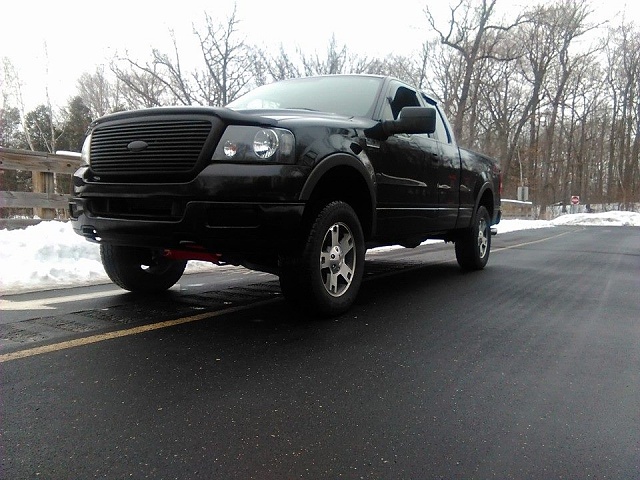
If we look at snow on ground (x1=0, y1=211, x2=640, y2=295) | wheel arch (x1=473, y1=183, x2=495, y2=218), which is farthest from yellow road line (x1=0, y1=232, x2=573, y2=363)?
wheel arch (x1=473, y1=183, x2=495, y2=218)

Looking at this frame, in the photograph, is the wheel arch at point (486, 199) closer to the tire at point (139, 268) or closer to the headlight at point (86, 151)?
the tire at point (139, 268)

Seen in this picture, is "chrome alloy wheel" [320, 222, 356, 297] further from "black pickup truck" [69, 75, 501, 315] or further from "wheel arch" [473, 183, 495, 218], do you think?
"wheel arch" [473, 183, 495, 218]

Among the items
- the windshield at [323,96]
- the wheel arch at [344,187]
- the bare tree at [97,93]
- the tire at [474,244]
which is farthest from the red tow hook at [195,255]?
the bare tree at [97,93]

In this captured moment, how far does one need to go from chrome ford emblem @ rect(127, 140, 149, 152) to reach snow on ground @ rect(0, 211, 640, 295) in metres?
2.35

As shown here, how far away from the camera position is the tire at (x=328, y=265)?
11.7 ft

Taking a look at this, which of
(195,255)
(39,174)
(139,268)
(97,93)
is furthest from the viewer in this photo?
(97,93)

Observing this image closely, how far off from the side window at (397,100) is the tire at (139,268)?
7.89 ft

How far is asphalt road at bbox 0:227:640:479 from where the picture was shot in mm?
1890

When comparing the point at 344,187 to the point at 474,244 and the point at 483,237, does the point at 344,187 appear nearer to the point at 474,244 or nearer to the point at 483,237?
the point at 474,244

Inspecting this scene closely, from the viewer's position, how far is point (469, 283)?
5902 millimetres

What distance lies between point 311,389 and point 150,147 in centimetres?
192

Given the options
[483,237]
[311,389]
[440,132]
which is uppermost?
[440,132]

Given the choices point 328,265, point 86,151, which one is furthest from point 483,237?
point 86,151

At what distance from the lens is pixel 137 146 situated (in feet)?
11.1
